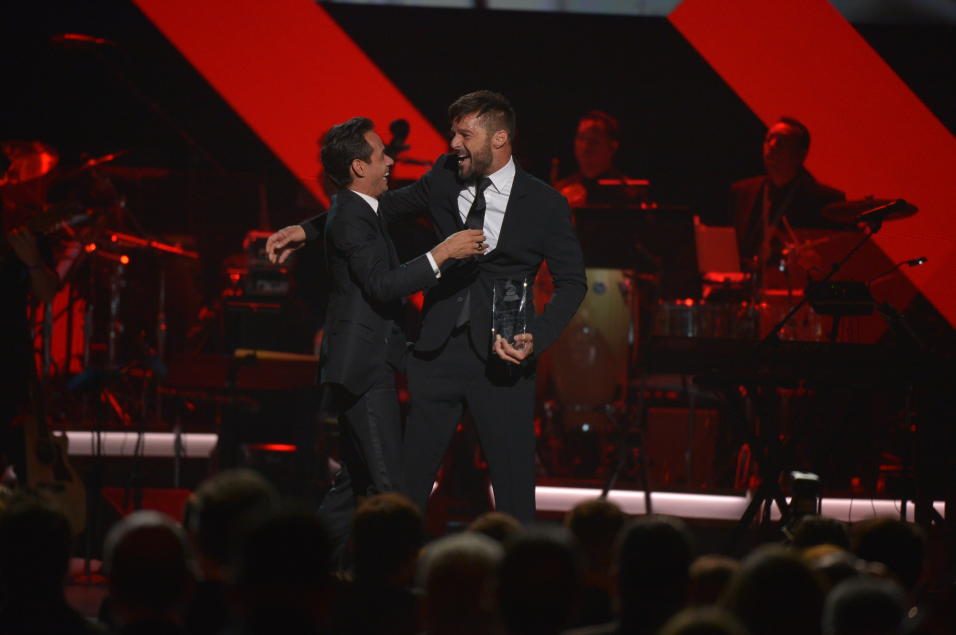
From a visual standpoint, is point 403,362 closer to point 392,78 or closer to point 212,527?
point 212,527

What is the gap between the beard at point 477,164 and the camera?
471 centimetres

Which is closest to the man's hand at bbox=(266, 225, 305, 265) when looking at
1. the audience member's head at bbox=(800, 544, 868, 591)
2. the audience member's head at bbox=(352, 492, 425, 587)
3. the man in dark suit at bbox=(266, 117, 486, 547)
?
the man in dark suit at bbox=(266, 117, 486, 547)

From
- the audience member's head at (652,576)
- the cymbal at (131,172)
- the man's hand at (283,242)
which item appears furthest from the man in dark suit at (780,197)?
the audience member's head at (652,576)

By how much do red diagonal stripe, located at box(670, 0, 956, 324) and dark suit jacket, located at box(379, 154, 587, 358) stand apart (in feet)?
16.1

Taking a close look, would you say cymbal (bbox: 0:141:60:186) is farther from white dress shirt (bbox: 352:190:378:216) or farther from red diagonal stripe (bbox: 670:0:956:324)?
red diagonal stripe (bbox: 670:0:956:324)

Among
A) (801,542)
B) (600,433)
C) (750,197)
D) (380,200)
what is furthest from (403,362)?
(750,197)

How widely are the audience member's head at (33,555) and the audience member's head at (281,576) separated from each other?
0.51 metres

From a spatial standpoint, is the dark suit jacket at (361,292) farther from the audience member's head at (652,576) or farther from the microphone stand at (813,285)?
the audience member's head at (652,576)

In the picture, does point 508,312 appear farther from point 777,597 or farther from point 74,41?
point 74,41

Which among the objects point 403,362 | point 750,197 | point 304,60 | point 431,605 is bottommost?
point 431,605

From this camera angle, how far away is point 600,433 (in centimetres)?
846

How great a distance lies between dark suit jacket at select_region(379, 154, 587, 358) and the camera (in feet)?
15.0

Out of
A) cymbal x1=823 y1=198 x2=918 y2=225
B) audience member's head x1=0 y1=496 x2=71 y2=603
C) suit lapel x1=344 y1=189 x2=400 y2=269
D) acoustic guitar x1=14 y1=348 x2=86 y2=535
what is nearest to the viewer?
audience member's head x1=0 y1=496 x2=71 y2=603

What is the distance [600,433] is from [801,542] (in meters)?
5.13
